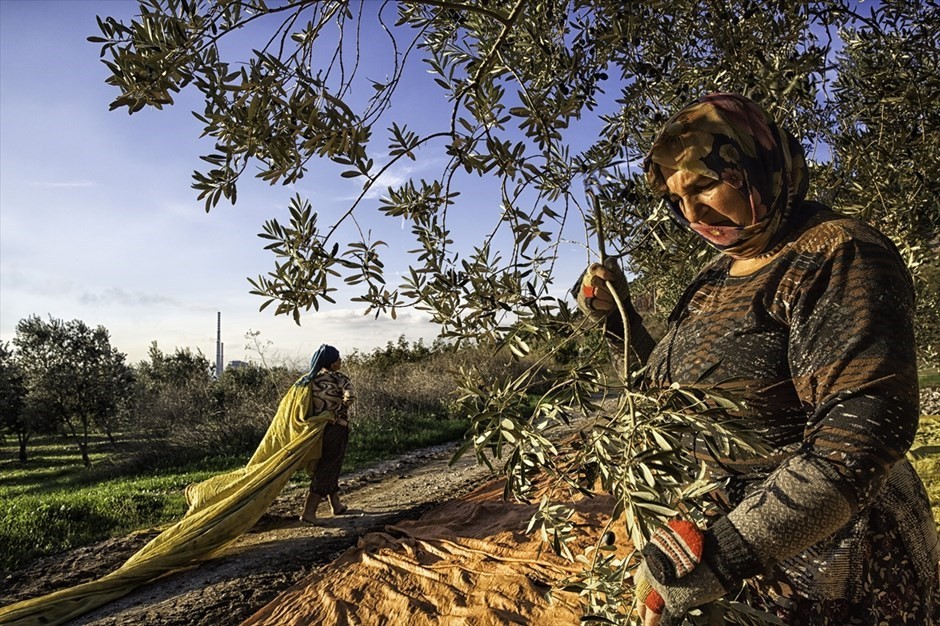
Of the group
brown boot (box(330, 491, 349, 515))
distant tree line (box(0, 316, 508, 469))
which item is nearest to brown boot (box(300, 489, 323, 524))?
brown boot (box(330, 491, 349, 515))

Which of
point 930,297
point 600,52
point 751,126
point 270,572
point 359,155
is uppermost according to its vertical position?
point 600,52

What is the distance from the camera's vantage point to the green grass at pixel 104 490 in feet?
23.5

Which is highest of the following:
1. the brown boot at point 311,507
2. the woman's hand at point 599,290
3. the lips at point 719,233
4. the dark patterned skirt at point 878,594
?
the lips at point 719,233

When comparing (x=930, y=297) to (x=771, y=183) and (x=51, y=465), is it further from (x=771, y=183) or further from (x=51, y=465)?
(x=51, y=465)

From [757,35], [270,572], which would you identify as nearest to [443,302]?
[757,35]

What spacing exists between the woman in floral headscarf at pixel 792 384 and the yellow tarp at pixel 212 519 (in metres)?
6.01

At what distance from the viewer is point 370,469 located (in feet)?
34.5

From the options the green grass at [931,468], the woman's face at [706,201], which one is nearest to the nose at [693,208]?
the woman's face at [706,201]

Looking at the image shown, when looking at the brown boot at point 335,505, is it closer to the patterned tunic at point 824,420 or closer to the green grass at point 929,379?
the patterned tunic at point 824,420

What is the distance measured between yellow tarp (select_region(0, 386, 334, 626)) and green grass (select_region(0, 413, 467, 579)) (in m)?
1.62

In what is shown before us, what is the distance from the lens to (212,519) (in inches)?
252

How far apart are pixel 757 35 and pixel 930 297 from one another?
477 centimetres

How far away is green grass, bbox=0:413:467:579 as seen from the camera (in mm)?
7168

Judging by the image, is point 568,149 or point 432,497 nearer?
point 568,149
